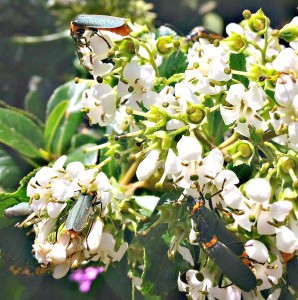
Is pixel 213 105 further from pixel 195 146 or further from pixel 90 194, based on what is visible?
pixel 90 194

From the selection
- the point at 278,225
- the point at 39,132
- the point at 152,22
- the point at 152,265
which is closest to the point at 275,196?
the point at 278,225

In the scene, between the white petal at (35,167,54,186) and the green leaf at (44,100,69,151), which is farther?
the green leaf at (44,100,69,151)

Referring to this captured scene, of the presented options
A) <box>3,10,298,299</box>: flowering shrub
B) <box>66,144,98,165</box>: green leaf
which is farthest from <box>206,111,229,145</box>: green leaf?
<box>66,144,98,165</box>: green leaf

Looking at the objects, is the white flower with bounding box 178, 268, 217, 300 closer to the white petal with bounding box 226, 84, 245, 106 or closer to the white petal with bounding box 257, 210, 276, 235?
the white petal with bounding box 257, 210, 276, 235

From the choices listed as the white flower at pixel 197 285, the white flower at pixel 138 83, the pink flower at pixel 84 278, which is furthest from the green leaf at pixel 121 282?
the white flower at pixel 138 83

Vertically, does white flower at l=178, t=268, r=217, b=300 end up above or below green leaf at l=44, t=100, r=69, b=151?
above

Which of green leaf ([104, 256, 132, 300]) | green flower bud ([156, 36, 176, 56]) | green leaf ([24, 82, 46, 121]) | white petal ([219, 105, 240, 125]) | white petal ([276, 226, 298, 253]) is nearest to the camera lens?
white petal ([276, 226, 298, 253])
